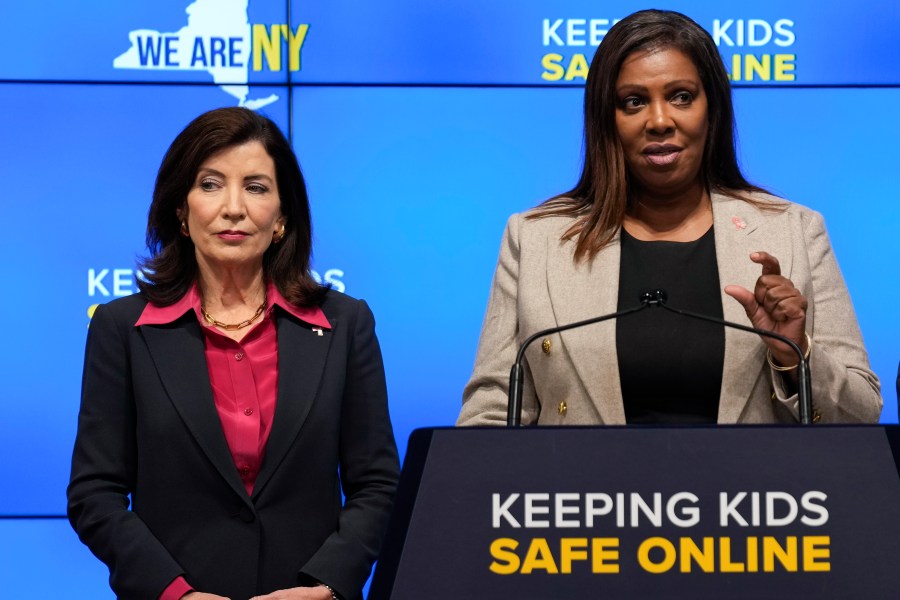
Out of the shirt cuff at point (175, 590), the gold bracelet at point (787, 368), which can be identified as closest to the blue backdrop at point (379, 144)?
the shirt cuff at point (175, 590)

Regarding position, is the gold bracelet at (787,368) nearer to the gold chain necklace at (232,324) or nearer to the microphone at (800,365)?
the microphone at (800,365)

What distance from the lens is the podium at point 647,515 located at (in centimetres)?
124

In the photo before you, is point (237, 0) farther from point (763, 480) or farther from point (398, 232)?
point (763, 480)

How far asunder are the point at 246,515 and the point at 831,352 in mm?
934

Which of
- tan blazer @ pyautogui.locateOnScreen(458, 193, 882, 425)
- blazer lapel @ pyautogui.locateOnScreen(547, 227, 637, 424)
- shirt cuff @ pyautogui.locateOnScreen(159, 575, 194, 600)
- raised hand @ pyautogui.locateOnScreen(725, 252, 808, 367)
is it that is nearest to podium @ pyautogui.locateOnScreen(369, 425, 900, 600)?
raised hand @ pyautogui.locateOnScreen(725, 252, 808, 367)

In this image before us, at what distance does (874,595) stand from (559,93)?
2.23 metres

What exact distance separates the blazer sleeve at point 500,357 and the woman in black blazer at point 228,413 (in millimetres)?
194

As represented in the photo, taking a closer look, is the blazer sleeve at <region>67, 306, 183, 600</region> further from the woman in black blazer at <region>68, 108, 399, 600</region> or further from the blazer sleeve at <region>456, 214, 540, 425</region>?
the blazer sleeve at <region>456, 214, 540, 425</region>

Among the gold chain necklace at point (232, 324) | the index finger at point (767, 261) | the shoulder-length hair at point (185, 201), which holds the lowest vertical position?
the gold chain necklace at point (232, 324)

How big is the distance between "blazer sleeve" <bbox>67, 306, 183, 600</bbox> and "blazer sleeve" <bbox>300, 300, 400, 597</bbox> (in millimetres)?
242

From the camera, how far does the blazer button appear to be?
194cm

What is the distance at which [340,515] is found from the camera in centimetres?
202

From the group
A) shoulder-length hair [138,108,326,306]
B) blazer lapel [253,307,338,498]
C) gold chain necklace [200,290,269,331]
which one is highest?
shoulder-length hair [138,108,326,306]

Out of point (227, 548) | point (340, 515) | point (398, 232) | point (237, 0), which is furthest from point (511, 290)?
point (237, 0)
